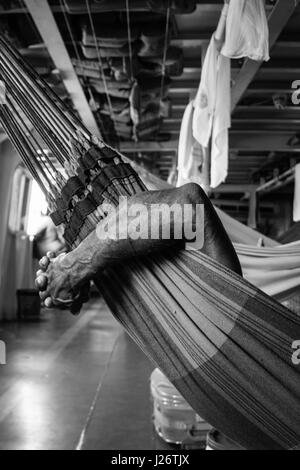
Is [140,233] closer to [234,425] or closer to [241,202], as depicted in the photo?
[234,425]

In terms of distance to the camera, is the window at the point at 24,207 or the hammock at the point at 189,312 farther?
the window at the point at 24,207

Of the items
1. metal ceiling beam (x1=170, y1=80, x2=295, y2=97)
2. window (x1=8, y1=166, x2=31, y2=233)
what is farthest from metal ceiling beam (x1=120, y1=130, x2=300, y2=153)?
window (x1=8, y1=166, x2=31, y2=233)

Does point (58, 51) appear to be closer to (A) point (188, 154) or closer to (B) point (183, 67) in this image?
(B) point (183, 67)

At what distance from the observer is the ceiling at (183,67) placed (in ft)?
7.33

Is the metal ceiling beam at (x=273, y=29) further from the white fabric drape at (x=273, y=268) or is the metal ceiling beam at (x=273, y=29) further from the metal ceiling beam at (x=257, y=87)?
the white fabric drape at (x=273, y=268)

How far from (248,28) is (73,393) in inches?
110

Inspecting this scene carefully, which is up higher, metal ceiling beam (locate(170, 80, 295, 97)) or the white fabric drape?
metal ceiling beam (locate(170, 80, 295, 97))

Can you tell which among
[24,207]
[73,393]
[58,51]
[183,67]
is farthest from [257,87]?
[24,207]

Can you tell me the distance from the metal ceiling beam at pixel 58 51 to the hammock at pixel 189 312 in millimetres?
1277

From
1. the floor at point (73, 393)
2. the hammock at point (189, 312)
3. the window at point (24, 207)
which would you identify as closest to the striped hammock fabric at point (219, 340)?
the hammock at point (189, 312)

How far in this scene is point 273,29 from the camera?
2105mm

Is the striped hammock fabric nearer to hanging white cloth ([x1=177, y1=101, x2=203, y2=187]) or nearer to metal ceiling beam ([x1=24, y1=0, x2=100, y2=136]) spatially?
metal ceiling beam ([x1=24, y1=0, x2=100, y2=136])

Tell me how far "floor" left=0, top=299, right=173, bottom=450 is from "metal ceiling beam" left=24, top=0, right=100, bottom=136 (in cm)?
203

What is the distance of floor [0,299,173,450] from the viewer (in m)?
2.73
